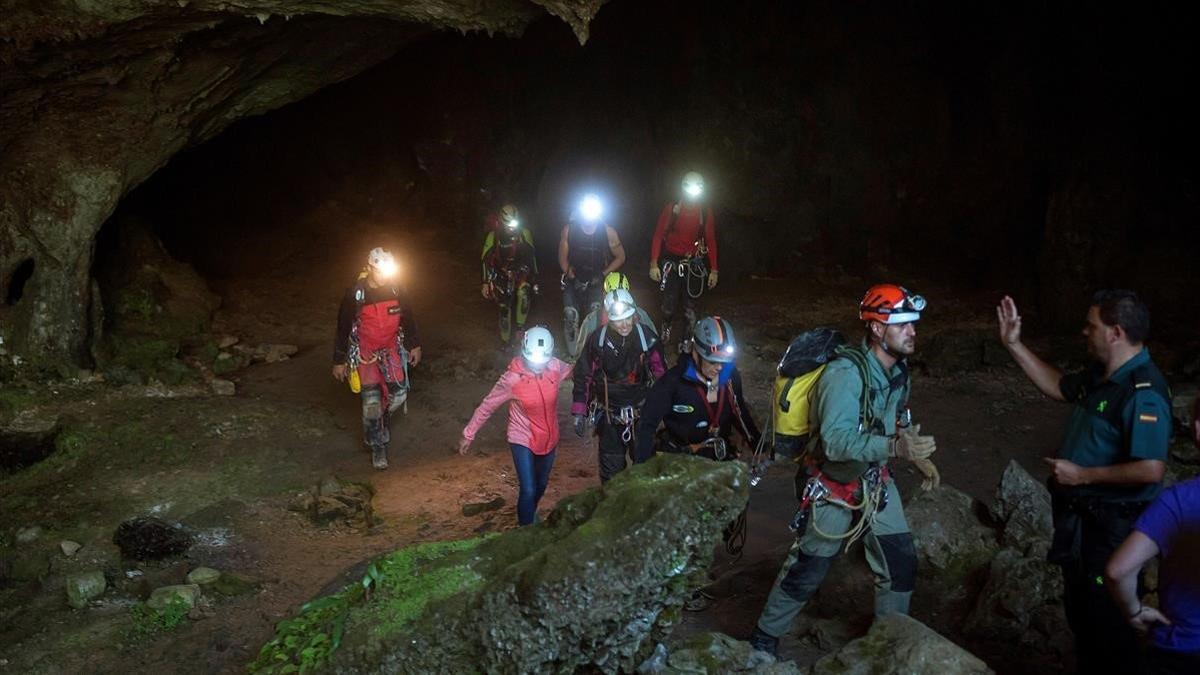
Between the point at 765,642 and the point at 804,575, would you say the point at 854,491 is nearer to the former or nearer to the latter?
the point at 804,575

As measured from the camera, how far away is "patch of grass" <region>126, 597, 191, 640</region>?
18.7ft

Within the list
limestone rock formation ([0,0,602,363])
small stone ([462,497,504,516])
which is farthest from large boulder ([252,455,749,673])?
limestone rock formation ([0,0,602,363])

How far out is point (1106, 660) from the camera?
3.89 metres

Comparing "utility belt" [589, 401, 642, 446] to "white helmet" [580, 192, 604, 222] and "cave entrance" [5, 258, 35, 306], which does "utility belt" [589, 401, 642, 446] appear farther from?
"cave entrance" [5, 258, 35, 306]

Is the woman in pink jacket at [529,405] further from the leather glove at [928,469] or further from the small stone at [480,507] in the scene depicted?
the leather glove at [928,469]

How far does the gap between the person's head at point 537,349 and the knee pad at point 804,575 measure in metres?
2.44

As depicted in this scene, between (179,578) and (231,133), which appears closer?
(179,578)

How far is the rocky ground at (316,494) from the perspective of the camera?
5.50 m

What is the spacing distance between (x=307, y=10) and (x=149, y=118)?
283 cm

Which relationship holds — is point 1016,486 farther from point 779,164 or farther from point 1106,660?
point 779,164

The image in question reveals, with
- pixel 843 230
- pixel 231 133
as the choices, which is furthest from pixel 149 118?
pixel 843 230

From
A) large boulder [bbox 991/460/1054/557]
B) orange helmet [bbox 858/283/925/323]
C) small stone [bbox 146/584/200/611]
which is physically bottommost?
small stone [bbox 146/584/200/611]

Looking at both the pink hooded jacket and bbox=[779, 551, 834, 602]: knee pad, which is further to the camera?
the pink hooded jacket

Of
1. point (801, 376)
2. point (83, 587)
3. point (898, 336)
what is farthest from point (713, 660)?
point (83, 587)
